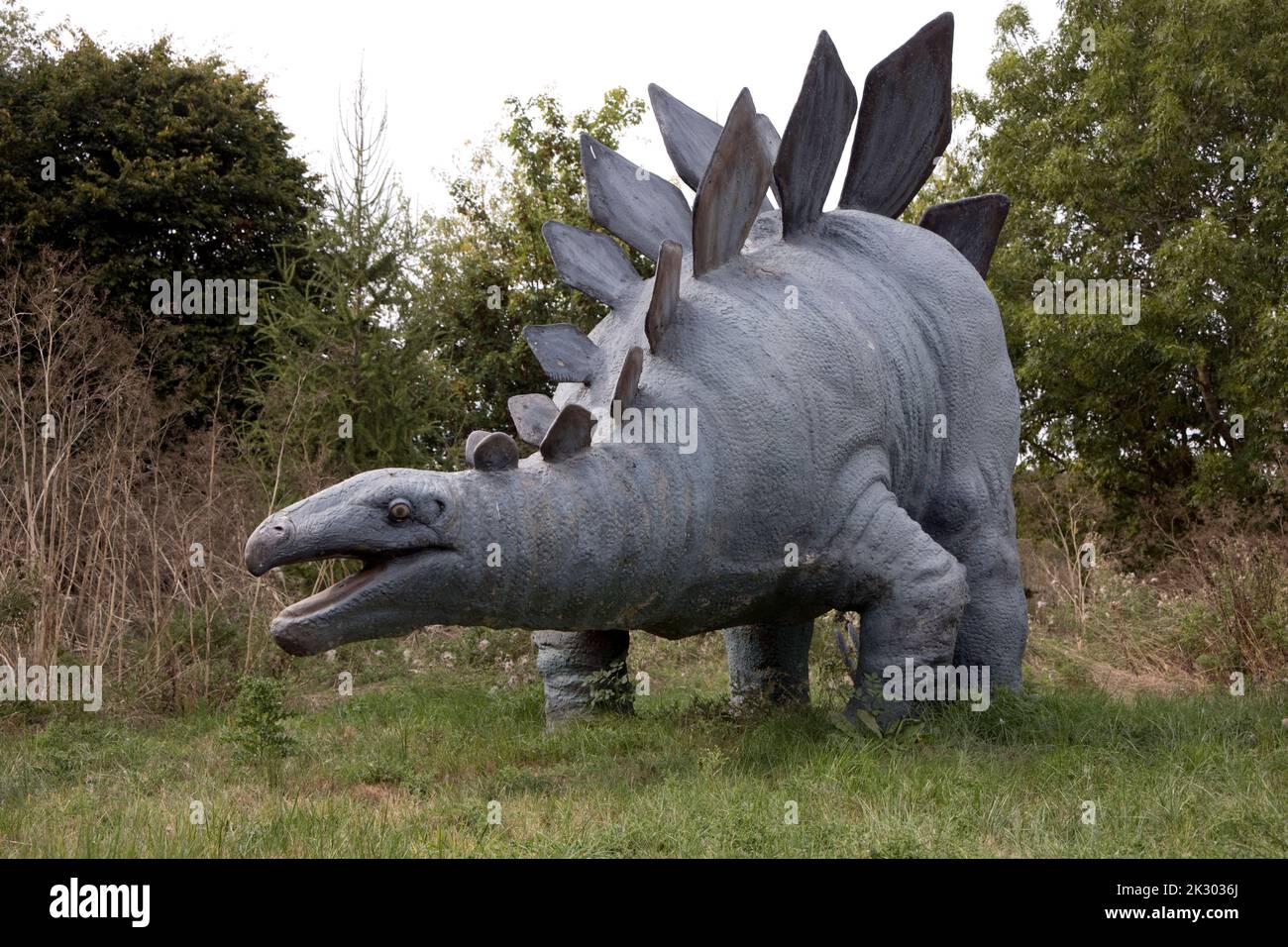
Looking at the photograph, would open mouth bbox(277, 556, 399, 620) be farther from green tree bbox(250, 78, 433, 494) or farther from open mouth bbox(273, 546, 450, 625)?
green tree bbox(250, 78, 433, 494)

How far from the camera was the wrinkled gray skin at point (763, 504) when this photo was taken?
307cm

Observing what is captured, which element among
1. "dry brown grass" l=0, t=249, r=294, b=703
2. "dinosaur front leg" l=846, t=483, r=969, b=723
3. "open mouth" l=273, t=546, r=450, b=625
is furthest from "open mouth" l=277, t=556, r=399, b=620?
"dry brown grass" l=0, t=249, r=294, b=703

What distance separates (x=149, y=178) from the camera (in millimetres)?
12844

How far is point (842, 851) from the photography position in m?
3.10

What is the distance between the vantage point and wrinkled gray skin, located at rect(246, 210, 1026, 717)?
3.07 m

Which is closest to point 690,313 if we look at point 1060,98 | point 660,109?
point 660,109

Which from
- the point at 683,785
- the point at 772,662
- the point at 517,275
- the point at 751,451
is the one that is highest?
the point at 517,275

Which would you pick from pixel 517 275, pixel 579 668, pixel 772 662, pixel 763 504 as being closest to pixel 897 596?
pixel 763 504

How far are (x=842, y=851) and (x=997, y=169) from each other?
40.4 feet

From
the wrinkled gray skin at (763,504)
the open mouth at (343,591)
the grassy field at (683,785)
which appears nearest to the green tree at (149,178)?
the grassy field at (683,785)

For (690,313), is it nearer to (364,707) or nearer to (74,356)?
(364,707)

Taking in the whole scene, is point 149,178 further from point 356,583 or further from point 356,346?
point 356,583

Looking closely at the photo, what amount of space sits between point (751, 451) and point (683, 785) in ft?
3.50

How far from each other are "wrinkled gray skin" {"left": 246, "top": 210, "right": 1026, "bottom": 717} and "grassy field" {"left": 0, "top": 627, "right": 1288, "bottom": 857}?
0.36 metres
